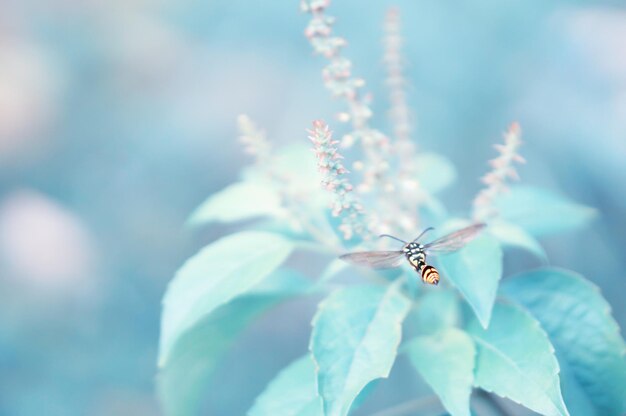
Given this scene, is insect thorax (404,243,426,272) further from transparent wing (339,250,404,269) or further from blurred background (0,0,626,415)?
blurred background (0,0,626,415)

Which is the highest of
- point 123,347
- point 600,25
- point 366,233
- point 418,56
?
point 418,56

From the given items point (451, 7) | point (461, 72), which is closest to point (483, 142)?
point (461, 72)

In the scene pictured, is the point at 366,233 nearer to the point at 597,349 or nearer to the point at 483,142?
the point at 597,349

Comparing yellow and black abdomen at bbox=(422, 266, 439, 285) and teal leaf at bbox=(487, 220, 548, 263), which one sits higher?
teal leaf at bbox=(487, 220, 548, 263)

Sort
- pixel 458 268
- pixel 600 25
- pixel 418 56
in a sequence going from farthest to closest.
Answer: pixel 418 56 → pixel 600 25 → pixel 458 268

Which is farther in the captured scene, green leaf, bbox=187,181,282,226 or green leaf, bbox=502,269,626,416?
green leaf, bbox=187,181,282,226

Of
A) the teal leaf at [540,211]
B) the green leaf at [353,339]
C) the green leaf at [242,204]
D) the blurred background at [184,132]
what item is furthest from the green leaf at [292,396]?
the blurred background at [184,132]

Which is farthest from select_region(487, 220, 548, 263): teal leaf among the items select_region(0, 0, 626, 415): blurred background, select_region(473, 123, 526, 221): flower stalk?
select_region(0, 0, 626, 415): blurred background
